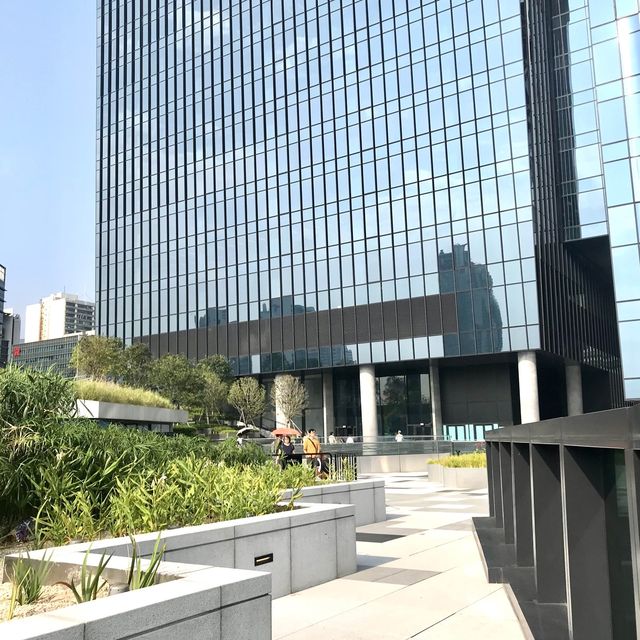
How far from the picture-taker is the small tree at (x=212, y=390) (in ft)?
187

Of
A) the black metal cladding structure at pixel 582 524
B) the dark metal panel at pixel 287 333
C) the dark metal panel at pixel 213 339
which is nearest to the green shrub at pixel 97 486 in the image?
the black metal cladding structure at pixel 582 524

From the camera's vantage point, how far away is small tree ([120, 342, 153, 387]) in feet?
185

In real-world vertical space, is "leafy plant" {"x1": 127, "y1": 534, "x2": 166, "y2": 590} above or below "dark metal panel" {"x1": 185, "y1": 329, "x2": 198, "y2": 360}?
below

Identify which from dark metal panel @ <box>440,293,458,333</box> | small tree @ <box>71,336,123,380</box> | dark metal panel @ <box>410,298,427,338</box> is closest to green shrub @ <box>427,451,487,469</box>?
dark metal panel @ <box>440,293,458,333</box>

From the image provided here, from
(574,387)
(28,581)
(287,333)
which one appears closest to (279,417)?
(287,333)

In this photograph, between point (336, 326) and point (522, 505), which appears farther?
point (336, 326)

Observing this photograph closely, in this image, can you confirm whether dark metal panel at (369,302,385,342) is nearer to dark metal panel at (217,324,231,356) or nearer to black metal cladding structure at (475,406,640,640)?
dark metal panel at (217,324,231,356)

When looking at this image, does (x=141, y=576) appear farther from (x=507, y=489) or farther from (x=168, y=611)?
(x=507, y=489)

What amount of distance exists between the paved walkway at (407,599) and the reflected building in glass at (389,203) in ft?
91.9

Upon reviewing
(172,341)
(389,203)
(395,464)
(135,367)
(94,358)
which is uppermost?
(389,203)

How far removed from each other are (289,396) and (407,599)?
164 feet

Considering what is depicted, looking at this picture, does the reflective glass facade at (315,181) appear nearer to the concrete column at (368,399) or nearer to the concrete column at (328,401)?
the concrete column at (368,399)

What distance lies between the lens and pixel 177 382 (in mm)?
54812

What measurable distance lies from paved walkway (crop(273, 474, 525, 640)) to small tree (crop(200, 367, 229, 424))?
151ft
